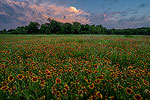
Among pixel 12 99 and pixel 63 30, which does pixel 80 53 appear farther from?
pixel 63 30

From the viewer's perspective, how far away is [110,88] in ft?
5.84

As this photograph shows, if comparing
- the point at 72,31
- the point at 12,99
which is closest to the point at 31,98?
the point at 12,99

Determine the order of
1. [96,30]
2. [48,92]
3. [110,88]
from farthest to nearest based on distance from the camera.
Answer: [96,30] < [110,88] < [48,92]

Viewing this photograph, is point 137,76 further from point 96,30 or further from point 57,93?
point 96,30

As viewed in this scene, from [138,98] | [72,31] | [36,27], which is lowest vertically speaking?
[138,98]

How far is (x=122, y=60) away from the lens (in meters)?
3.80

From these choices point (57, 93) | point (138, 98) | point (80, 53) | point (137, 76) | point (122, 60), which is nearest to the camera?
point (138, 98)

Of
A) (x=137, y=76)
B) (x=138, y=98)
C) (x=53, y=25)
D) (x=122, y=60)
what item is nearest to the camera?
(x=138, y=98)

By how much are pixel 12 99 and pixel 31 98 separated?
420 millimetres

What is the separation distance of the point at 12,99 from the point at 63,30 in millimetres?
63204

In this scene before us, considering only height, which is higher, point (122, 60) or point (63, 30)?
point (63, 30)

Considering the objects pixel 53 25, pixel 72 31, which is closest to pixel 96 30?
pixel 72 31

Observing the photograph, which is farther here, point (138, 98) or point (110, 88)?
point (110, 88)

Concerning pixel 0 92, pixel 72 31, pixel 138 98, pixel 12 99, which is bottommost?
pixel 12 99
